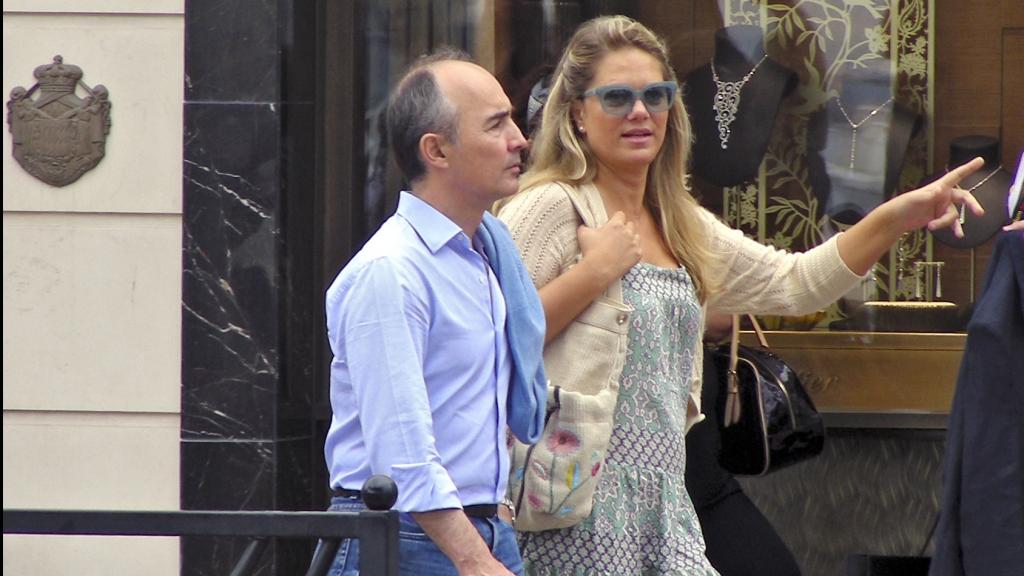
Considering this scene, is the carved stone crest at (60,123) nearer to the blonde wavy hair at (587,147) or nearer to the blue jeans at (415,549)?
the blonde wavy hair at (587,147)

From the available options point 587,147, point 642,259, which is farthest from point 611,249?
point 587,147

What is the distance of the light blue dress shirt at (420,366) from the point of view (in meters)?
2.68

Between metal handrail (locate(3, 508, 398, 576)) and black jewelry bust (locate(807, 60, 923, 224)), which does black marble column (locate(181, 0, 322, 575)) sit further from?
metal handrail (locate(3, 508, 398, 576))

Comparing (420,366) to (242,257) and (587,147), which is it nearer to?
(587,147)

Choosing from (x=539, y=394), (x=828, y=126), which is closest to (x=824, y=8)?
(x=828, y=126)

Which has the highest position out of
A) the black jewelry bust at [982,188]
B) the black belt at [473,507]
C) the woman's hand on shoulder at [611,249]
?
the black jewelry bust at [982,188]

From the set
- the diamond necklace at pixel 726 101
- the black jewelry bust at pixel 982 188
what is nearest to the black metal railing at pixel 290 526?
the diamond necklace at pixel 726 101

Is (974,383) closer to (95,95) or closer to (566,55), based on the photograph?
(566,55)

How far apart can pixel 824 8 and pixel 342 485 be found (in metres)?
3.21

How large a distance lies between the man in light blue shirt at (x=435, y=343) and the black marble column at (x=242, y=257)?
6.95ft

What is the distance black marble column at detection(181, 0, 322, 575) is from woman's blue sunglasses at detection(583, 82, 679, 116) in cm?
176

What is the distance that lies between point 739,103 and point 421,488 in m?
3.15

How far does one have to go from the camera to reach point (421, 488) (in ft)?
8.73

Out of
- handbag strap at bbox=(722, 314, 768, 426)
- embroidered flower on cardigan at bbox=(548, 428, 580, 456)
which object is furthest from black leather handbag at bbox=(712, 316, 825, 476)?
embroidered flower on cardigan at bbox=(548, 428, 580, 456)
